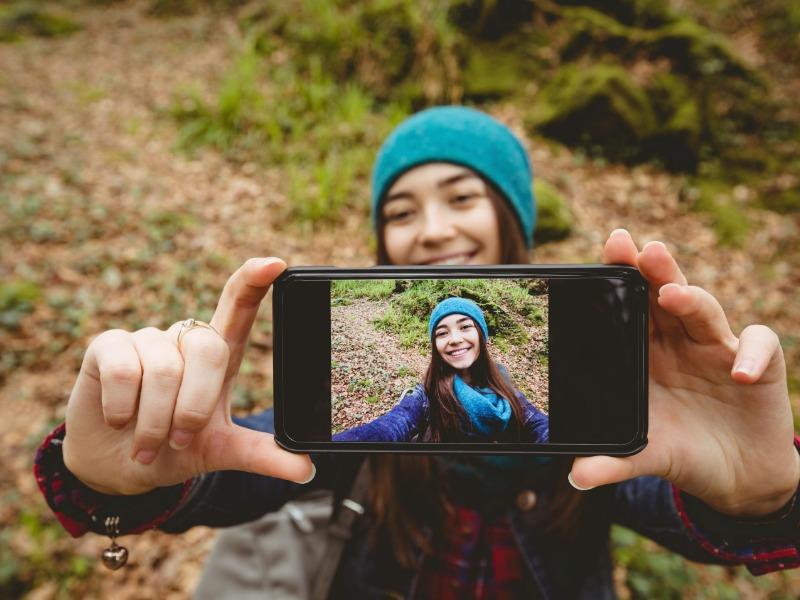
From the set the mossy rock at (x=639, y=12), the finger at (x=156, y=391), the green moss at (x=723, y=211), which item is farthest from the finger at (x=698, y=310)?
the mossy rock at (x=639, y=12)

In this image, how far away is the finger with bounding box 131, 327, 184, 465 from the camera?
36.5 inches

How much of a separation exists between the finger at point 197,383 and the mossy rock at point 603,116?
5.54 meters

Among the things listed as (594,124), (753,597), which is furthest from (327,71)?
(753,597)

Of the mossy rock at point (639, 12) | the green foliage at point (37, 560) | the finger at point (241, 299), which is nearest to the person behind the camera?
the finger at point (241, 299)

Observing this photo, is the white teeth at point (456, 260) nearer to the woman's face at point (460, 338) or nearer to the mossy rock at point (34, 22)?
the woman's face at point (460, 338)

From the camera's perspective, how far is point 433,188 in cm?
195

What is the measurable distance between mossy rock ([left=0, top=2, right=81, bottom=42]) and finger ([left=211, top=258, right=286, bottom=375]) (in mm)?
10344

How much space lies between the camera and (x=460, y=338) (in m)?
1.05

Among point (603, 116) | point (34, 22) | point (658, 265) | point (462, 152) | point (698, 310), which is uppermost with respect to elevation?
point (34, 22)

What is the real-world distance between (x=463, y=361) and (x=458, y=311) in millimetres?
120

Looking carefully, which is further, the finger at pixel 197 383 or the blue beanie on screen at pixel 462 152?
the blue beanie on screen at pixel 462 152

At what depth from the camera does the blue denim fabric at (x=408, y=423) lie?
1.06 metres

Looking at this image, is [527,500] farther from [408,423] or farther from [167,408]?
[167,408]

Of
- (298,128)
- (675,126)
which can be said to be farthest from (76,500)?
(675,126)
